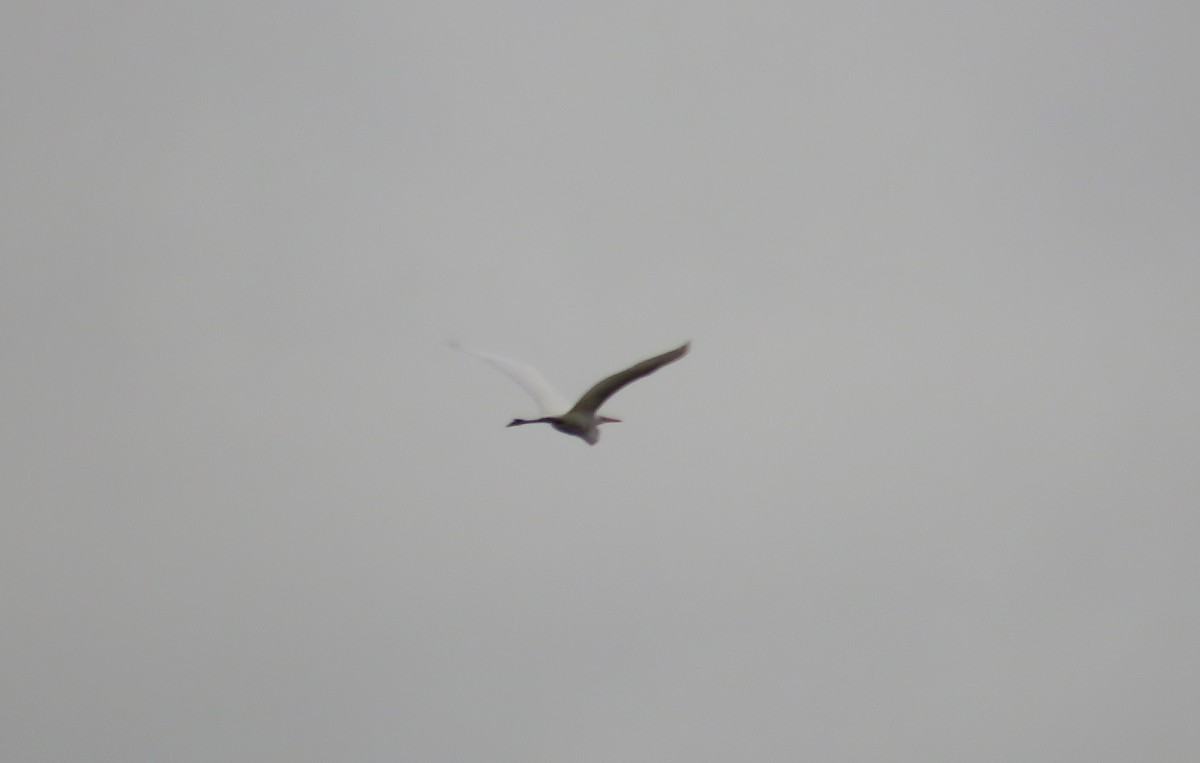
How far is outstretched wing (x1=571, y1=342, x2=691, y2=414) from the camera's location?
1479 inches

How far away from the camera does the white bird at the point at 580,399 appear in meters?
38.1

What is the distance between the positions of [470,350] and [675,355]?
9299 mm

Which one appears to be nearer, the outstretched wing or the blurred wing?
the outstretched wing

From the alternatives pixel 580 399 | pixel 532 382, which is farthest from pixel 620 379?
pixel 532 382

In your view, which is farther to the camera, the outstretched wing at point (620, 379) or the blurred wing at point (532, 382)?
the blurred wing at point (532, 382)

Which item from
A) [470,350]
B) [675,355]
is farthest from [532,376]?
[675,355]

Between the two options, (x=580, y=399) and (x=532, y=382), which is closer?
(x=580, y=399)

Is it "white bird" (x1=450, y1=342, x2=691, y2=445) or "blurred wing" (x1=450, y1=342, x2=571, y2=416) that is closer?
"white bird" (x1=450, y1=342, x2=691, y2=445)

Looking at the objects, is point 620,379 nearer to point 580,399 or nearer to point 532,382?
point 580,399

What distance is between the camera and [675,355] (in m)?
37.7

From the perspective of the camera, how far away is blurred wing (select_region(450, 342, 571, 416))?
42.4 m

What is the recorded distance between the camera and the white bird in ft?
Result: 125

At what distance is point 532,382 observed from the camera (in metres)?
43.7

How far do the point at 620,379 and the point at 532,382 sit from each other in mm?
4945
